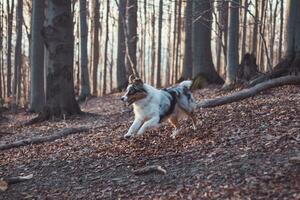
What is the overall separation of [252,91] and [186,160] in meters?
4.54

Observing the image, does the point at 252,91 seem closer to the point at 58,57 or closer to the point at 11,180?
the point at 58,57

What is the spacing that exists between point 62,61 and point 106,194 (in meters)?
7.60

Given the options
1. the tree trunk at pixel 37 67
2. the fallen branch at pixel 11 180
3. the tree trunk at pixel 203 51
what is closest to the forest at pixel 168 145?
the fallen branch at pixel 11 180

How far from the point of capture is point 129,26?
21703 mm

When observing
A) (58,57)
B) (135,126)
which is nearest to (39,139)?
(135,126)

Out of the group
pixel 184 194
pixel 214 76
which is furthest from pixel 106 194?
pixel 214 76

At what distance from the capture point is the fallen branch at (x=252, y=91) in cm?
1021

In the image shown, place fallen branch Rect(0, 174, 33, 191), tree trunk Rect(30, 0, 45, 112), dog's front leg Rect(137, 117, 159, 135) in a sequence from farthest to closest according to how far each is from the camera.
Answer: tree trunk Rect(30, 0, 45, 112) → dog's front leg Rect(137, 117, 159, 135) → fallen branch Rect(0, 174, 33, 191)

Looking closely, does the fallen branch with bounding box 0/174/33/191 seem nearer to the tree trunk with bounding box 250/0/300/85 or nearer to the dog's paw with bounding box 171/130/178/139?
the dog's paw with bounding box 171/130/178/139

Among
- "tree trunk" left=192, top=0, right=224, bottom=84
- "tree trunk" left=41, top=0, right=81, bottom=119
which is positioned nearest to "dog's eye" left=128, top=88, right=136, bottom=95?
"tree trunk" left=41, top=0, right=81, bottom=119

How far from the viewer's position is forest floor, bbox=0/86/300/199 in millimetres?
5109

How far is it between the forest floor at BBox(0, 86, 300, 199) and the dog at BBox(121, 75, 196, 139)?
286 mm

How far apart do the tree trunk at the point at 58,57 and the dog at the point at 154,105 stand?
5.04 meters

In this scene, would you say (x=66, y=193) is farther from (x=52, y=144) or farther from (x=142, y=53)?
(x=142, y=53)
